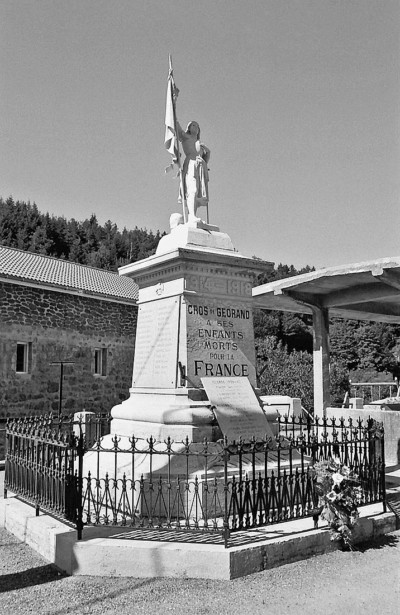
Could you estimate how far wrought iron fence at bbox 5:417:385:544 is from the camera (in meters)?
4.84

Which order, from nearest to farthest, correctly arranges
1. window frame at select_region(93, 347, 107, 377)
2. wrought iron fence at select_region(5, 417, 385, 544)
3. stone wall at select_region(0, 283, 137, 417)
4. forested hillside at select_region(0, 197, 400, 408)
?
wrought iron fence at select_region(5, 417, 385, 544)
stone wall at select_region(0, 283, 137, 417)
window frame at select_region(93, 347, 107, 377)
forested hillside at select_region(0, 197, 400, 408)

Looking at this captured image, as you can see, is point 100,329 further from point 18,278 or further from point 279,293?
point 279,293

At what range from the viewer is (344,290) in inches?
449

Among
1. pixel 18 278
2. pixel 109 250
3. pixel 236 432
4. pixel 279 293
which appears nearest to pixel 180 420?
pixel 236 432

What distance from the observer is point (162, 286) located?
6816 millimetres

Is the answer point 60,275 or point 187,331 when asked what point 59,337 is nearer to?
point 60,275

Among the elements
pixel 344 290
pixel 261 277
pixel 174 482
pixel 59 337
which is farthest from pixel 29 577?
pixel 261 277

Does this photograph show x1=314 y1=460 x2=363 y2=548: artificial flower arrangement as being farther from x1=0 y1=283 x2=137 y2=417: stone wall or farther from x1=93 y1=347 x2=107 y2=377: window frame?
x1=93 y1=347 x2=107 y2=377: window frame

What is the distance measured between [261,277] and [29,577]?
95.4 feet

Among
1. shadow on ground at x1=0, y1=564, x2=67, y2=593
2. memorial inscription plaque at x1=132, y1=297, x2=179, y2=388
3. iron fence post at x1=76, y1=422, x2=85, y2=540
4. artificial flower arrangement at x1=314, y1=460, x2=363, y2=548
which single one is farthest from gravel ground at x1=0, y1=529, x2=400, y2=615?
memorial inscription plaque at x1=132, y1=297, x2=179, y2=388

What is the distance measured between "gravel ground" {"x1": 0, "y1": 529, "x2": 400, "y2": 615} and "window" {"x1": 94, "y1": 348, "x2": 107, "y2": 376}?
45.4ft

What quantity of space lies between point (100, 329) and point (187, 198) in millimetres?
11779

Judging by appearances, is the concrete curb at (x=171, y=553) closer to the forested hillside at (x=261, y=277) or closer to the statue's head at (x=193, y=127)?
the statue's head at (x=193, y=127)

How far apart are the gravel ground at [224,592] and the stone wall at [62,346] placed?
1149cm
